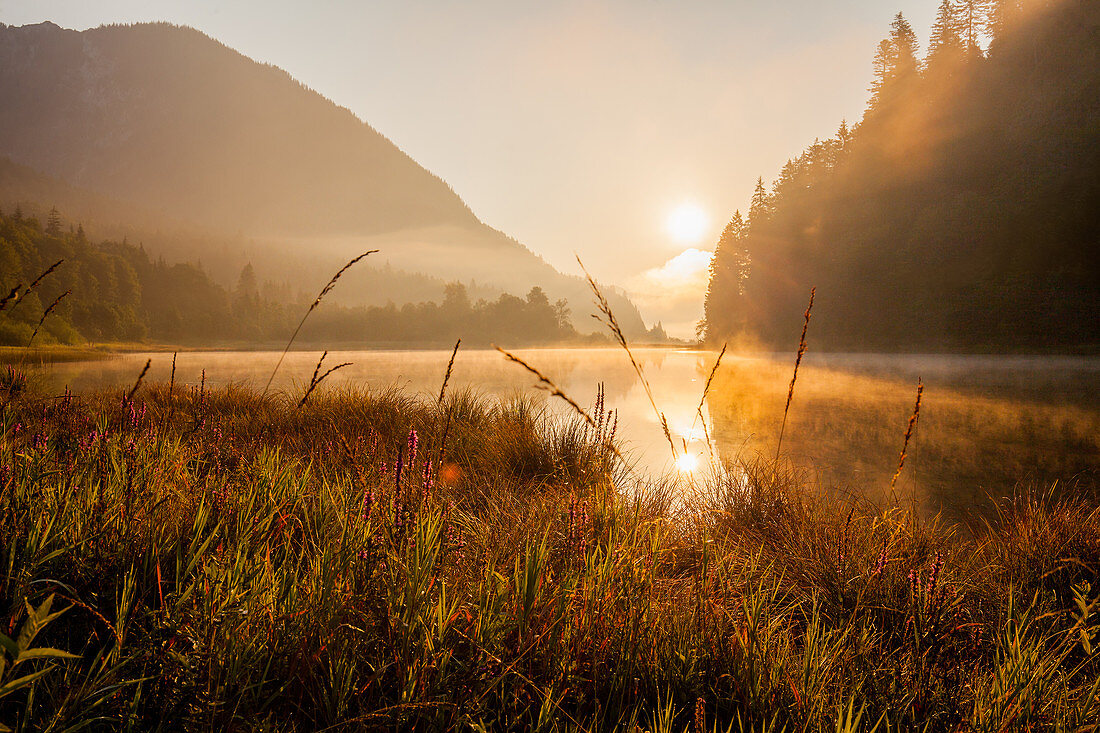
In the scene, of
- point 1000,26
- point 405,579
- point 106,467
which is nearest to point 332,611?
point 405,579

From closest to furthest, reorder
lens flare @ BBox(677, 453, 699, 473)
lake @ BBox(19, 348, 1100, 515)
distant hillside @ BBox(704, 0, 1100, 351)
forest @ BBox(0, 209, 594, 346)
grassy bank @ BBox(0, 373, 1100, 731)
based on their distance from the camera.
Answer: grassy bank @ BBox(0, 373, 1100, 731)
lens flare @ BBox(677, 453, 699, 473)
lake @ BBox(19, 348, 1100, 515)
distant hillside @ BBox(704, 0, 1100, 351)
forest @ BBox(0, 209, 594, 346)

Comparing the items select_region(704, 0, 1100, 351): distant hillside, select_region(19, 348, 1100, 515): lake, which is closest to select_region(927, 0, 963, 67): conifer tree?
select_region(704, 0, 1100, 351): distant hillside

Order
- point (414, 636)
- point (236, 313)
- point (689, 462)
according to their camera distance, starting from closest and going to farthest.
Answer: point (414, 636)
point (689, 462)
point (236, 313)

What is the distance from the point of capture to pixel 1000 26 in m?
32.1

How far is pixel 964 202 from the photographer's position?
2922cm

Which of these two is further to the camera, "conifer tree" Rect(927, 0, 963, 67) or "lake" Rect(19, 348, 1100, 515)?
"conifer tree" Rect(927, 0, 963, 67)

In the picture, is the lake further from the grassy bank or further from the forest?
the forest

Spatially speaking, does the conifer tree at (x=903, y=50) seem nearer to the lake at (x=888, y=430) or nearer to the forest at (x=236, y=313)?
the lake at (x=888, y=430)

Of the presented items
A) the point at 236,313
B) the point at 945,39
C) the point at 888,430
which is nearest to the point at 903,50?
the point at 945,39

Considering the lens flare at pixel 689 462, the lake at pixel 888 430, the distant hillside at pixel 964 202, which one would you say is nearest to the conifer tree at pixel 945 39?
the distant hillside at pixel 964 202

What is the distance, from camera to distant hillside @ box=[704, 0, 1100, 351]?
26188mm

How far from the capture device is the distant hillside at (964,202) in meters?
26.2

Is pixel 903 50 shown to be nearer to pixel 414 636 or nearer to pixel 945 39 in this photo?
pixel 945 39

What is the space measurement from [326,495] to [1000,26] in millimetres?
50822
